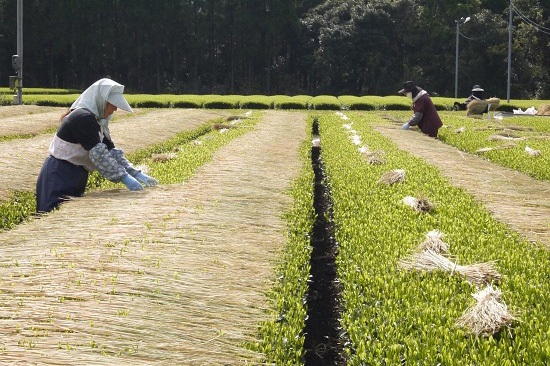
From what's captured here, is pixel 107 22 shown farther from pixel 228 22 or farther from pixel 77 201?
pixel 77 201

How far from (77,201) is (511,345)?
157 inches

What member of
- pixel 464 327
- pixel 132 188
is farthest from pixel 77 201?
pixel 464 327

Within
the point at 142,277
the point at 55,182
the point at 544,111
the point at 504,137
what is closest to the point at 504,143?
the point at 504,137

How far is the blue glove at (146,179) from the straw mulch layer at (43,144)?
1.51 metres

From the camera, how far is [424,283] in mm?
4465

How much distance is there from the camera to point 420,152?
12016 millimetres

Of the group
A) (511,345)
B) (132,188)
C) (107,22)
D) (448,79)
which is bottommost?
(511,345)

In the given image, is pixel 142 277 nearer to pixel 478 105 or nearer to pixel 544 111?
pixel 478 105

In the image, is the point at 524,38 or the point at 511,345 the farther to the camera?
the point at 524,38

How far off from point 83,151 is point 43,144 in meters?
5.45

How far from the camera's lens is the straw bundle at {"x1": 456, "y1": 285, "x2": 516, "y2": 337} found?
3688 mm

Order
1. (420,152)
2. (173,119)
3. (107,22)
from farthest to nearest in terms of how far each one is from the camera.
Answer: (107,22)
(173,119)
(420,152)

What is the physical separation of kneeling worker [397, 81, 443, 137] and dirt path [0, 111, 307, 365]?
833 centimetres

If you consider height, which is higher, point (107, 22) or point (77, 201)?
point (107, 22)
